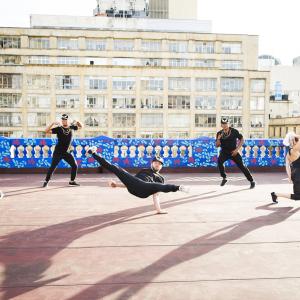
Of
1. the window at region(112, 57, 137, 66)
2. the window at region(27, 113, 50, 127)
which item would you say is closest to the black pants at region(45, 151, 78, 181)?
the window at region(27, 113, 50, 127)

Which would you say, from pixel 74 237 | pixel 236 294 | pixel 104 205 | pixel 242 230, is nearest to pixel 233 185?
pixel 104 205

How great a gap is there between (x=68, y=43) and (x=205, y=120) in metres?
28.7

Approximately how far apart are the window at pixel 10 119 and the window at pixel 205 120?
30.1m

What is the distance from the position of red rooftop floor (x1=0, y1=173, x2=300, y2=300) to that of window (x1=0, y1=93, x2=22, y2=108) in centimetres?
6344

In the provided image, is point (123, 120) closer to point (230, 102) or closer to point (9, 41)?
point (230, 102)

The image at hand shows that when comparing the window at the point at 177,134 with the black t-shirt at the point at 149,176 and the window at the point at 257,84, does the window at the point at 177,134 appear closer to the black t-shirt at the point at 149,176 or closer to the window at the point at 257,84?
the window at the point at 257,84

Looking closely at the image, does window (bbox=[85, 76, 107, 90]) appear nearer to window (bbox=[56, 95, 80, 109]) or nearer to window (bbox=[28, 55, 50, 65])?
window (bbox=[56, 95, 80, 109])

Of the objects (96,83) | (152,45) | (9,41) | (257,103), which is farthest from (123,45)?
(257,103)

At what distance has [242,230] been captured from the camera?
551 centimetres

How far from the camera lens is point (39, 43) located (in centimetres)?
7431

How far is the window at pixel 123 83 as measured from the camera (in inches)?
2746

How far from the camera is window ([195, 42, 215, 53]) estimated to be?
255 ft

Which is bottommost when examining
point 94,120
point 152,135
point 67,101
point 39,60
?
point 152,135

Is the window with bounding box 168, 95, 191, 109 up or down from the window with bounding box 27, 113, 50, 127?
up
